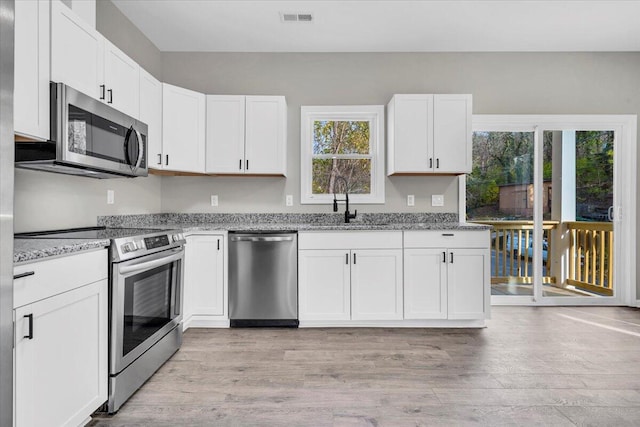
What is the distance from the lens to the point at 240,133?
3613 millimetres

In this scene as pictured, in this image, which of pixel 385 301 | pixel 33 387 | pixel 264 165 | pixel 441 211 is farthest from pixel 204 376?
pixel 441 211

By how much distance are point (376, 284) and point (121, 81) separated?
98.8 inches

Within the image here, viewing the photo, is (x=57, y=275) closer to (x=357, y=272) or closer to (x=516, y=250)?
(x=357, y=272)

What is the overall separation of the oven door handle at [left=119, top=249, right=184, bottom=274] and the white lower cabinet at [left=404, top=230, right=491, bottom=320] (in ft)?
6.14

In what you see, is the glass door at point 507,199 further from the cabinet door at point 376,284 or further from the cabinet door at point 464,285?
the cabinet door at point 376,284

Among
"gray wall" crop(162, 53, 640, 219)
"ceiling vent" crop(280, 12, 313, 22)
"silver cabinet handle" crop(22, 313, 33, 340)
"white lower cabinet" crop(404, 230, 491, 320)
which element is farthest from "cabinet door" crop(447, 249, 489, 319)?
"silver cabinet handle" crop(22, 313, 33, 340)

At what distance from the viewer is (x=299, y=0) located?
3.04 meters

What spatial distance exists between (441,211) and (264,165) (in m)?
1.89

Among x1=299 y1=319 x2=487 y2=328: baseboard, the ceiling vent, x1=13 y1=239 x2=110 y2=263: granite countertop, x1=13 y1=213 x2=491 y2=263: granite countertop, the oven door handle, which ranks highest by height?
the ceiling vent

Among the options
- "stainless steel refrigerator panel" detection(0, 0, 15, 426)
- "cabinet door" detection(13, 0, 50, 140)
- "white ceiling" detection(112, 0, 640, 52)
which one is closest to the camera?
"stainless steel refrigerator panel" detection(0, 0, 15, 426)

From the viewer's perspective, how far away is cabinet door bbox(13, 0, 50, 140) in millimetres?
1610

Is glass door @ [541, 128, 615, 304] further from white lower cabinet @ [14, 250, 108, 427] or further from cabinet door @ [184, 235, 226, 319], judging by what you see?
white lower cabinet @ [14, 250, 108, 427]

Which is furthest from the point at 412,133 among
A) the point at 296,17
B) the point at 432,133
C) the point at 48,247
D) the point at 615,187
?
the point at 48,247

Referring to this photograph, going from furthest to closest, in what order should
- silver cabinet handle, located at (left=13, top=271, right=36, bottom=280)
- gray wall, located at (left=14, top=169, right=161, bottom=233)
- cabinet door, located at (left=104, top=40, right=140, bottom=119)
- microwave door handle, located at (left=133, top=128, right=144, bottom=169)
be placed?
microwave door handle, located at (left=133, top=128, right=144, bottom=169) < cabinet door, located at (left=104, top=40, right=140, bottom=119) < gray wall, located at (left=14, top=169, right=161, bottom=233) < silver cabinet handle, located at (left=13, top=271, right=36, bottom=280)
